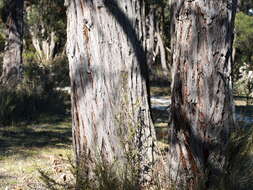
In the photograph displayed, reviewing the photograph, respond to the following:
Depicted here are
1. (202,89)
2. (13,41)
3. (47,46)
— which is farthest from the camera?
(47,46)

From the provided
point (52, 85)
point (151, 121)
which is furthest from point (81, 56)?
point (52, 85)

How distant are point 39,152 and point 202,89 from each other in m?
3.28

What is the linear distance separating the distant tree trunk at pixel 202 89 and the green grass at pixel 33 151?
2.96 feet

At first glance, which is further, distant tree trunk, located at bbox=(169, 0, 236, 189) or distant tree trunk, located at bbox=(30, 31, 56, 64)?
distant tree trunk, located at bbox=(30, 31, 56, 64)

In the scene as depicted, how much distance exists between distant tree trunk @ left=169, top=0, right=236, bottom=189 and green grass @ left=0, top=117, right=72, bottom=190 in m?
0.90

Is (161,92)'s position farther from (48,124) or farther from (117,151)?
(117,151)

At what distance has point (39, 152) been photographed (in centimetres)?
632

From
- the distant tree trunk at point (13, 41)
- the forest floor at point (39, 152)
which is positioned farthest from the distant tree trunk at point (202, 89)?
the distant tree trunk at point (13, 41)

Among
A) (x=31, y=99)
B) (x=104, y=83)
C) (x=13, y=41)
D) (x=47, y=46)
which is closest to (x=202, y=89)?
(x=104, y=83)

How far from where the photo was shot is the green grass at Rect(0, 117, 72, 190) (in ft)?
16.0

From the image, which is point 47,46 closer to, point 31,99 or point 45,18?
point 45,18

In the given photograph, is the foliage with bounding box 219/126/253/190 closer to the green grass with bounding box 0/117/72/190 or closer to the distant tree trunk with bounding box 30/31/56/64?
the green grass with bounding box 0/117/72/190

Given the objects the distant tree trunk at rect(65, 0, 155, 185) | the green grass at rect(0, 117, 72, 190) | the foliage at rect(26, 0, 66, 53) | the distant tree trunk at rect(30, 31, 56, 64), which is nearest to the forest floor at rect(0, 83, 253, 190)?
the green grass at rect(0, 117, 72, 190)

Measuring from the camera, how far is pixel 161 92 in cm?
1628
